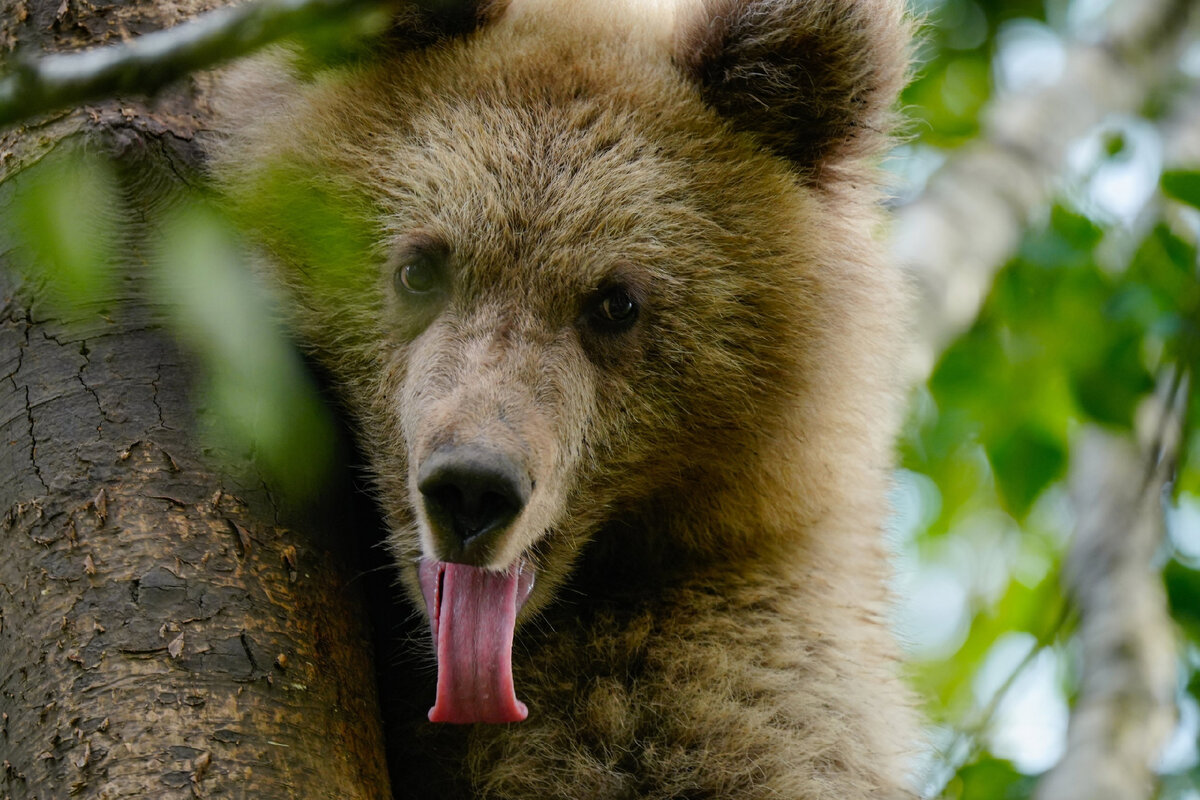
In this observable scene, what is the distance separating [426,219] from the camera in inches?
130

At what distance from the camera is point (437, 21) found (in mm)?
3461

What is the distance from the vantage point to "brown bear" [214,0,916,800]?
10.6ft

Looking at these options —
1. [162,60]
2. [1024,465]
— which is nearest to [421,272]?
[162,60]

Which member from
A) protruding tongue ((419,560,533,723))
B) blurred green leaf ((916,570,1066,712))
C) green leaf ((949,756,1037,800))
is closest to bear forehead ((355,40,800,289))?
protruding tongue ((419,560,533,723))

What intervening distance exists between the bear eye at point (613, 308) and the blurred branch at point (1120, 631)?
1.83 meters

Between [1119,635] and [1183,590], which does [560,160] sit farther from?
[1119,635]

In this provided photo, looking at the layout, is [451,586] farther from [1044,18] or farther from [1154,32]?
A: [1044,18]

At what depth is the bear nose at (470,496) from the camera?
9.13 ft

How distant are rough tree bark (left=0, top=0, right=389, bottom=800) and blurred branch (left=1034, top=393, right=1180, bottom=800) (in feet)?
8.67

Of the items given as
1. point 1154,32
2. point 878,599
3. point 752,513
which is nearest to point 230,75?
point 752,513

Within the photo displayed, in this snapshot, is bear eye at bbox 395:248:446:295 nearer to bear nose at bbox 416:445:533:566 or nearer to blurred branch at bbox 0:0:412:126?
bear nose at bbox 416:445:533:566

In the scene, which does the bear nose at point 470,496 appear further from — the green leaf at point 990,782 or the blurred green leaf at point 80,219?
the green leaf at point 990,782

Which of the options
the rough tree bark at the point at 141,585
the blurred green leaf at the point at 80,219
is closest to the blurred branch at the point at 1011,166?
the rough tree bark at the point at 141,585

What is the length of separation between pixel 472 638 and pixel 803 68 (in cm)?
177
